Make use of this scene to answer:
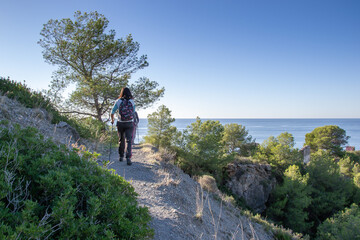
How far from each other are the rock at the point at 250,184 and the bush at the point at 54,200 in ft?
59.3

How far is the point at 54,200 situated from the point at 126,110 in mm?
4137

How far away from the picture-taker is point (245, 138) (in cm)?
3519

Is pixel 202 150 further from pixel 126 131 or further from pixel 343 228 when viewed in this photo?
pixel 126 131

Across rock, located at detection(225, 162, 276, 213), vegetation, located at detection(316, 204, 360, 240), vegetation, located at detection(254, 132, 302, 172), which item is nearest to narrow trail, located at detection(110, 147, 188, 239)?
rock, located at detection(225, 162, 276, 213)

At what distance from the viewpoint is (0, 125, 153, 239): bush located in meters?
1.69

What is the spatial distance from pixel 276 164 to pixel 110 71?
70.1 feet

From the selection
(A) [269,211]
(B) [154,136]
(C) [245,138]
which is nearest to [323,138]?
(C) [245,138]

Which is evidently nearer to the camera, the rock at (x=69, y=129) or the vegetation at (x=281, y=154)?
the rock at (x=69, y=129)

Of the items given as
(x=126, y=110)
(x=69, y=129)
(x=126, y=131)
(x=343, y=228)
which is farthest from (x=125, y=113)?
(x=343, y=228)

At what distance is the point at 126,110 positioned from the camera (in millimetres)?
5957

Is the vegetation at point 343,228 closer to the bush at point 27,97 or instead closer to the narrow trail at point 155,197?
the narrow trail at point 155,197

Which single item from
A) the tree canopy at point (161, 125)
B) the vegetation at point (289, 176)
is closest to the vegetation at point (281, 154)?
the vegetation at point (289, 176)

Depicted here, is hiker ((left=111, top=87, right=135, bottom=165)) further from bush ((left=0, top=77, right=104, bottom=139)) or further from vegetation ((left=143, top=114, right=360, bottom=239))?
vegetation ((left=143, top=114, right=360, bottom=239))

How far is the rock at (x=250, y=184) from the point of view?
1952cm
